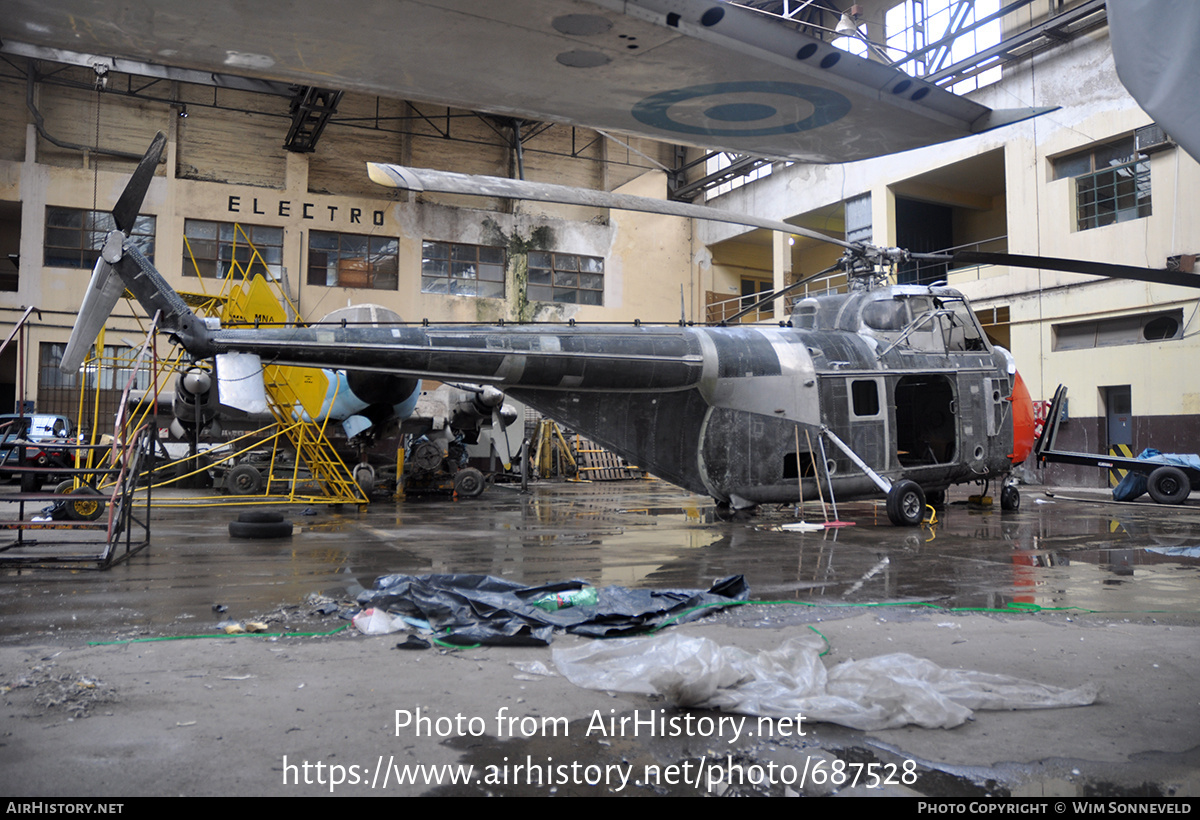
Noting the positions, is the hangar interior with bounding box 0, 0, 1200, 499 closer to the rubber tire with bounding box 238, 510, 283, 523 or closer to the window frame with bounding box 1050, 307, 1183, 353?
the window frame with bounding box 1050, 307, 1183, 353

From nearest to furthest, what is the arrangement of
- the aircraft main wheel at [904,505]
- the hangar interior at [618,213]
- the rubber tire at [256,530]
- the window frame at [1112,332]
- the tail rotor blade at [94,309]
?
the tail rotor blade at [94,309] < the rubber tire at [256,530] < the aircraft main wheel at [904,505] < the window frame at [1112,332] < the hangar interior at [618,213]

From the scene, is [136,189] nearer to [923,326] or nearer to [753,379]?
[753,379]

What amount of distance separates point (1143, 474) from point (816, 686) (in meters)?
15.2

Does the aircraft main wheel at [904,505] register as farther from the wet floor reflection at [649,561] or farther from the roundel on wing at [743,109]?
the roundel on wing at [743,109]

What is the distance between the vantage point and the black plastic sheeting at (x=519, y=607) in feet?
15.2

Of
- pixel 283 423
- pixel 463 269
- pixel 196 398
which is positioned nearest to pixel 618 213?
pixel 463 269

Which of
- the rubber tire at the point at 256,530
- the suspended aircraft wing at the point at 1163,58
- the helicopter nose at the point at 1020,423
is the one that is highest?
the suspended aircraft wing at the point at 1163,58

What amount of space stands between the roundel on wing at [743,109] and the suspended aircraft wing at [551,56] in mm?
16

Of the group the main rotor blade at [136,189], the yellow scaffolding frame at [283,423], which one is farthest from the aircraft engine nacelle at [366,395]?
the main rotor blade at [136,189]

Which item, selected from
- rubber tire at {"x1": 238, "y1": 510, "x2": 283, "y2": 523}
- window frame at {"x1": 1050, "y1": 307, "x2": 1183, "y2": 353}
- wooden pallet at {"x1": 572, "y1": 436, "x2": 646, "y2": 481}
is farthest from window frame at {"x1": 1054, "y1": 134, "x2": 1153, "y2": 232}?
rubber tire at {"x1": 238, "y1": 510, "x2": 283, "y2": 523}

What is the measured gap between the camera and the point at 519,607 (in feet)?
16.4

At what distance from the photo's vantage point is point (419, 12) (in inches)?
160

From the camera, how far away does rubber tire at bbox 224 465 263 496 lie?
15.9 m

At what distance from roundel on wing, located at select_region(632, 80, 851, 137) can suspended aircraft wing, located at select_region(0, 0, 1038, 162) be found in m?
0.02
